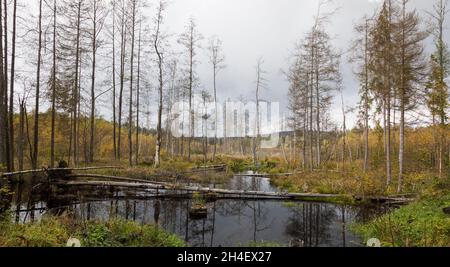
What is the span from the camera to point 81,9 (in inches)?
778

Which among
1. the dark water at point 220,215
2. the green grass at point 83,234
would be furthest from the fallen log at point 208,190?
the green grass at point 83,234

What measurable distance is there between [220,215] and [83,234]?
588 centimetres

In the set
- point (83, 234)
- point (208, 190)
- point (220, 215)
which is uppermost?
point (83, 234)

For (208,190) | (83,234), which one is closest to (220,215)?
(208,190)

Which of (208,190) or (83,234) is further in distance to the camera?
(208,190)

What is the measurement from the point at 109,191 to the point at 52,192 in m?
2.65

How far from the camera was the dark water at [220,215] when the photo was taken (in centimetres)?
823

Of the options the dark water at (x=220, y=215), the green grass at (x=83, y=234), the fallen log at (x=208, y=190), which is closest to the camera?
the green grass at (x=83, y=234)

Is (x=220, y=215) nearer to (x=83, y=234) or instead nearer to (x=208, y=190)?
(x=208, y=190)

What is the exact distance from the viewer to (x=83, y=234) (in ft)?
19.2

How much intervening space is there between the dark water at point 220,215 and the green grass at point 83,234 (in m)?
0.67

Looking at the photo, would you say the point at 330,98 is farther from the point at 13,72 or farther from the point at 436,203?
the point at 13,72

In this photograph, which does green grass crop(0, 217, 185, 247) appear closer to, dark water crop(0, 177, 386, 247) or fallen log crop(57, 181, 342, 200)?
dark water crop(0, 177, 386, 247)

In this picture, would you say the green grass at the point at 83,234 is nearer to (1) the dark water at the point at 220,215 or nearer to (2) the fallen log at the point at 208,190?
(1) the dark water at the point at 220,215
